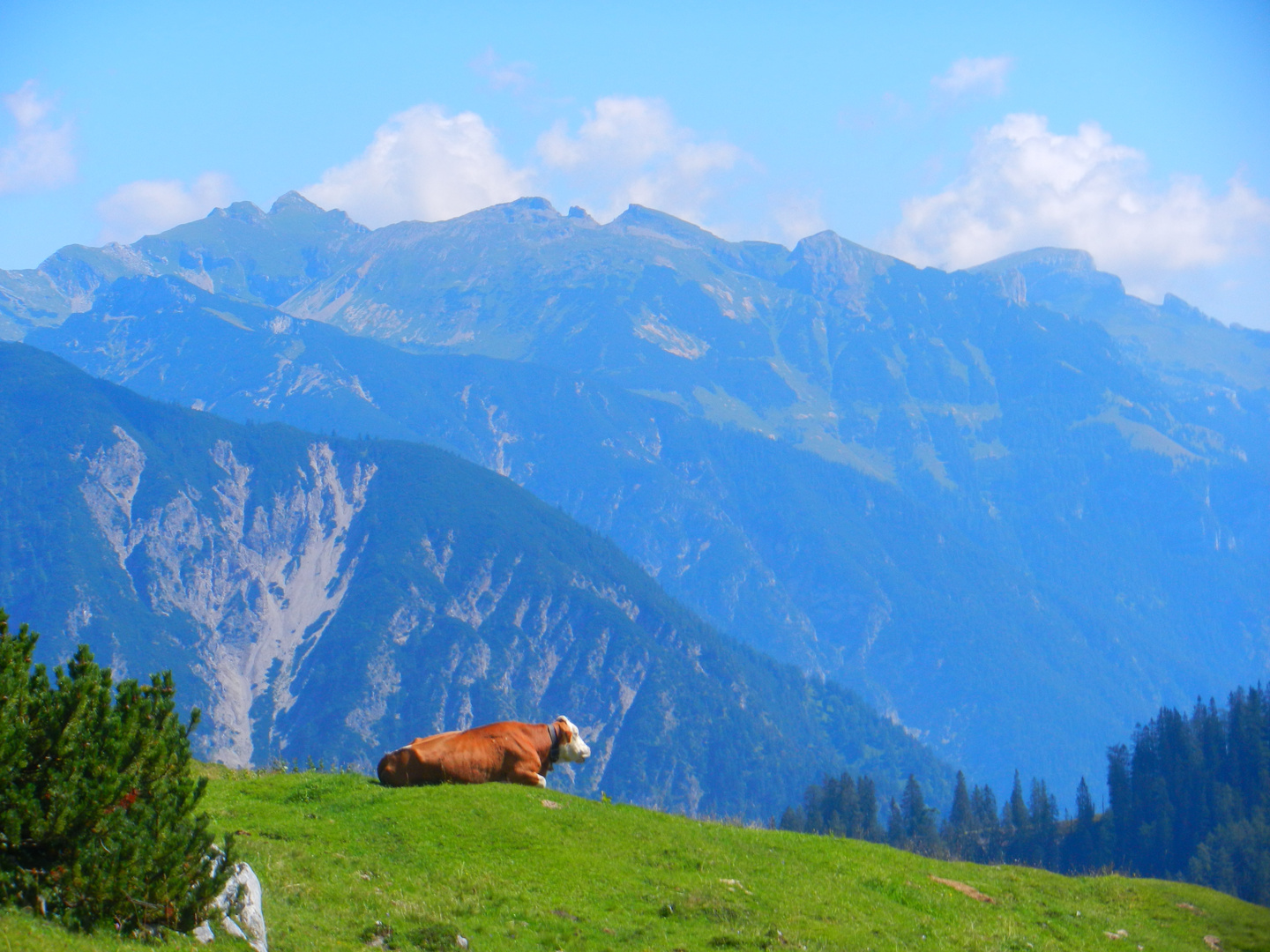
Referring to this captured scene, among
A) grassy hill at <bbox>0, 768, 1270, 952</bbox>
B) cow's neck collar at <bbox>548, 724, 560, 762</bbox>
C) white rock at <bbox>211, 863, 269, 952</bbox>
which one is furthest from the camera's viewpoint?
cow's neck collar at <bbox>548, 724, 560, 762</bbox>

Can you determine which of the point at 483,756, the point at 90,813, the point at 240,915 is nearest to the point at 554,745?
the point at 483,756

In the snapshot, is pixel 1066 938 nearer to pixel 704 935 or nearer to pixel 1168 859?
pixel 704 935

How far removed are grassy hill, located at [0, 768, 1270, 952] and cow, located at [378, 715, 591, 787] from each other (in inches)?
41.5

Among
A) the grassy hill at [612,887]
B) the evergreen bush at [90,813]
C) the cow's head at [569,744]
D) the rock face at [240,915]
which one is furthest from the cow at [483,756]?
the evergreen bush at [90,813]

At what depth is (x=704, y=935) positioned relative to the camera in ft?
77.3

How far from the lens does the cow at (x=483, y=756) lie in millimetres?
33062

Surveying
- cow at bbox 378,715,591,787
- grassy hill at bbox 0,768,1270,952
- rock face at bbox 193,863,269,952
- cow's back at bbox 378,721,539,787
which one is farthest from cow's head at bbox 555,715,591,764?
rock face at bbox 193,863,269,952

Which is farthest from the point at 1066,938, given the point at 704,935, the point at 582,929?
the point at 582,929

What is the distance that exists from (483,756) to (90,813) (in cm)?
1717

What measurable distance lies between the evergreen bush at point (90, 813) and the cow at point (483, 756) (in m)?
14.2

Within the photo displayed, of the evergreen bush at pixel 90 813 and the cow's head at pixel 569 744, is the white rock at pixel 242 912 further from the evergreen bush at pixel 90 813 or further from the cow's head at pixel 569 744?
the cow's head at pixel 569 744

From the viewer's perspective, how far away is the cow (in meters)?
33.1

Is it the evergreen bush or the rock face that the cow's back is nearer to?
the rock face

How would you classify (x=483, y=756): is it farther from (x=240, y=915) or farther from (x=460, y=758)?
(x=240, y=915)
